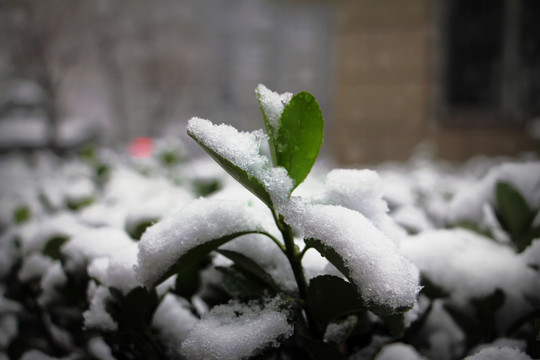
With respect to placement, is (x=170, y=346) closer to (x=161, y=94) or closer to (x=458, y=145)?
(x=161, y=94)

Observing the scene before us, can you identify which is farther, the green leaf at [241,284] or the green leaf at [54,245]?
the green leaf at [54,245]

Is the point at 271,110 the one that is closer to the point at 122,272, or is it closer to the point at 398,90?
the point at 122,272

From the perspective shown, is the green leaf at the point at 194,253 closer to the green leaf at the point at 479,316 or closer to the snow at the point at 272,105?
the snow at the point at 272,105

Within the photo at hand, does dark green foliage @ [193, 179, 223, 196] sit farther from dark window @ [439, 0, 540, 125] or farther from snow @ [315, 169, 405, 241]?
dark window @ [439, 0, 540, 125]

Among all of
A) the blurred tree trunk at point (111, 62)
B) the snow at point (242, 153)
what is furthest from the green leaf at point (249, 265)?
the blurred tree trunk at point (111, 62)

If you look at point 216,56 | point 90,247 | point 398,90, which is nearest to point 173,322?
point 90,247

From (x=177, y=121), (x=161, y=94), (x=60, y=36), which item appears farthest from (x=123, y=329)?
(x=177, y=121)
